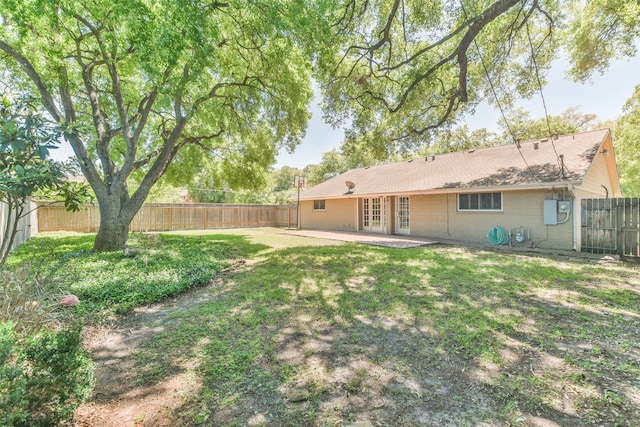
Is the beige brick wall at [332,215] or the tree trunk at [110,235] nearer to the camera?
the tree trunk at [110,235]

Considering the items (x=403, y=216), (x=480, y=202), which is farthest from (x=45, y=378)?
(x=403, y=216)

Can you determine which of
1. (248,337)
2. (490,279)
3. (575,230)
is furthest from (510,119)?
(248,337)

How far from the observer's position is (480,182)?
10.5 m

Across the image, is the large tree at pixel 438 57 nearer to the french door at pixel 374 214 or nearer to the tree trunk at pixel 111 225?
the french door at pixel 374 214

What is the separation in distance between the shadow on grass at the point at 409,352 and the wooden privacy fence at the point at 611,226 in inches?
113

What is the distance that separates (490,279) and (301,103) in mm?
7930

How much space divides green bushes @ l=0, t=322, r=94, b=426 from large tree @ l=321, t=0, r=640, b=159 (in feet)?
26.0

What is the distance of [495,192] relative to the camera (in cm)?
1041

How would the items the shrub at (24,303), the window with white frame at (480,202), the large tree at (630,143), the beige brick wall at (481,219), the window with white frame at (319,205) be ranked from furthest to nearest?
the window with white frame at (319,205) < the large tree at (630,143) < the window with white frame at (480,202) < the beige brick wall at (481,219) < the shrub at (24,303)

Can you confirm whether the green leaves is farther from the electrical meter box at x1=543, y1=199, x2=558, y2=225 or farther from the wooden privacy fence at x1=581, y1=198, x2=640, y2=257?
the wooden privacy fence at x1=581, y1=198, x2=640, y2=257

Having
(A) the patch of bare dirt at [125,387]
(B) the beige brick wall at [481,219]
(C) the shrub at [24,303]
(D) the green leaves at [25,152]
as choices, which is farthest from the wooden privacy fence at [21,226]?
(B) the beige brick wall at [481,219]

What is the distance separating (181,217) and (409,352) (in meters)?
17.8

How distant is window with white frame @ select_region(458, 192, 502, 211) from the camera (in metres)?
10.4

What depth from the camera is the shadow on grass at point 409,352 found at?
2215 mm
